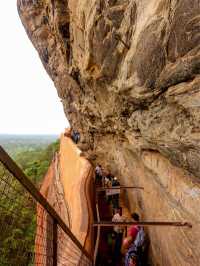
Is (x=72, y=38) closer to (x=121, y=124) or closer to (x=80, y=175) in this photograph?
(x=121, y=124)

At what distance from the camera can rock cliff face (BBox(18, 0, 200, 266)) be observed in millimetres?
3420

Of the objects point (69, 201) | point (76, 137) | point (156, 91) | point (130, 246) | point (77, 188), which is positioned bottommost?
point (130, 246)

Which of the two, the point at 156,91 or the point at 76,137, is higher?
the point at 76,137

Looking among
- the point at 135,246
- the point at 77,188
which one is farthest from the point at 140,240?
the point at 77,188

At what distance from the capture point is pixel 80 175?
9.76 m

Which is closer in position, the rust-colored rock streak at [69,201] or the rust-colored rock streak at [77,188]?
the rust-colored rock streak at [69,201]

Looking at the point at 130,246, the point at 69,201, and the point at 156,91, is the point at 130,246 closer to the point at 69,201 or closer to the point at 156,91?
the point at 69,201

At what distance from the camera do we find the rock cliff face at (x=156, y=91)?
342 centimetres

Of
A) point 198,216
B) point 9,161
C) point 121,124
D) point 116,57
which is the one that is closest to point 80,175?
point 121,124

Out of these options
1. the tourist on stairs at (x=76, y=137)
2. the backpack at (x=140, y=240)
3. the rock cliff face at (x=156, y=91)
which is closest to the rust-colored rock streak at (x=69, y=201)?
the tourist on stairs at (x=76, y=137)

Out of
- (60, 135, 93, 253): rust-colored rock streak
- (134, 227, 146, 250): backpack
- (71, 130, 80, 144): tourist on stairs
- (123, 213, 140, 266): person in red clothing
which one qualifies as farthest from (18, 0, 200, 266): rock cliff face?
(71, 130, 80, 144): tourist on stairs

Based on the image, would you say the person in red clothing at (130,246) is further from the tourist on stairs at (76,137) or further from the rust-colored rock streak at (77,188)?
the tourist on stairs at (76,137)

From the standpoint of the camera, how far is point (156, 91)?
413 cm

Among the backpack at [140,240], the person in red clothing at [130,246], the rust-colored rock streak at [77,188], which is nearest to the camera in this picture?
the person in red clothing at [130,246]
